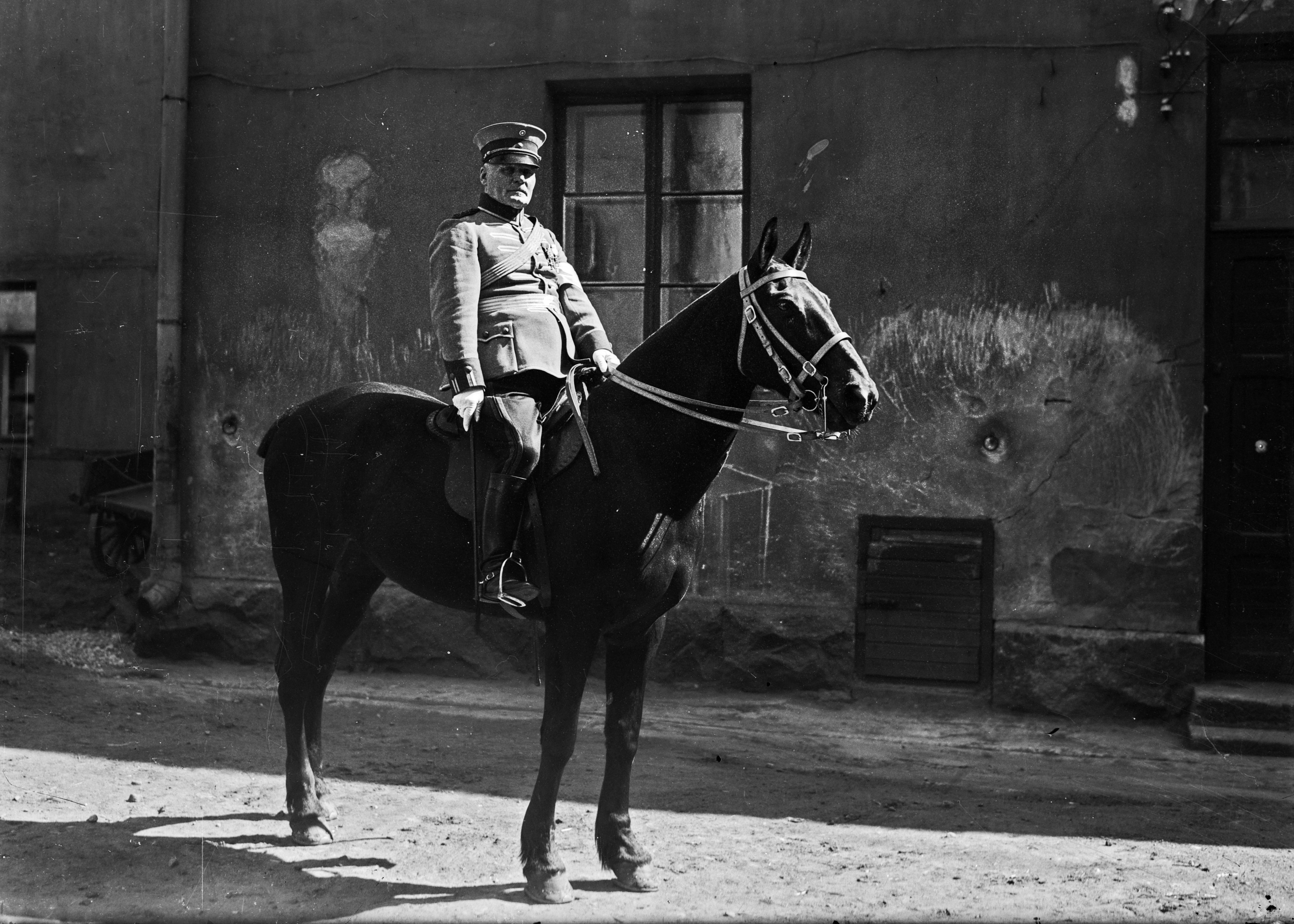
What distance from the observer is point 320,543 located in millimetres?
5797

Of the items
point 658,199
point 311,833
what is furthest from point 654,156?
point 311,833

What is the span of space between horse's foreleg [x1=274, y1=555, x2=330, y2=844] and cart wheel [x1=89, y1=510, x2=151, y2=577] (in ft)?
13.6

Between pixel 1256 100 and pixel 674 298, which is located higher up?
pixel 1256 100

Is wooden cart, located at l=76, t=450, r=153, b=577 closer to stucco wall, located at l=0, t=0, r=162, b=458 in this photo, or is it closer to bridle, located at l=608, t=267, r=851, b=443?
stucco wall, located at l=0, t=0, r=162, b=458

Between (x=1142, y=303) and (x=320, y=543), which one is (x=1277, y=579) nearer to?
(x=1142, y=303)

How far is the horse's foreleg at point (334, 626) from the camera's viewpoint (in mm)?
5699

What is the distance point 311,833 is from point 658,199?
4.67 m

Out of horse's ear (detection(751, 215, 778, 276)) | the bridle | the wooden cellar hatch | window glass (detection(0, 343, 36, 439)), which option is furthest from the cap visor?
window glass (detection(0, 343, 36, 439))

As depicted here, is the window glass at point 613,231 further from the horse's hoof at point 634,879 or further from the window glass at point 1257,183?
the horse's hoof at point 634,879

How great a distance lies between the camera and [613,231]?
27.8ft

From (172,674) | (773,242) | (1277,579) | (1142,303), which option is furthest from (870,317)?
(172,674)

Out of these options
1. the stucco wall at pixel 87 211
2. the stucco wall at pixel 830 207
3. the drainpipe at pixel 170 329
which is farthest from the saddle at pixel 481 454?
the stucco wall at pixel 87 211

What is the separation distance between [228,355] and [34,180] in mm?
2472

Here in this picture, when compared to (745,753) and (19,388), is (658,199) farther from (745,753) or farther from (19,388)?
(19,388)
